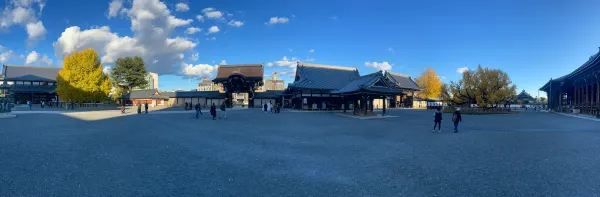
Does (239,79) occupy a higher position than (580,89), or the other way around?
(239,79)

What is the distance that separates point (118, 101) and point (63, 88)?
19.2m

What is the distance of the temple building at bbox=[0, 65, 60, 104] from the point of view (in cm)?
5788

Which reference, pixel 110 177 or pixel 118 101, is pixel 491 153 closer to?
pixel 110 177

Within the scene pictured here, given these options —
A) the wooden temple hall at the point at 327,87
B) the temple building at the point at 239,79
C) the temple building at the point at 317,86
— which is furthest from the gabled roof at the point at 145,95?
the temple building at the point at 317,86

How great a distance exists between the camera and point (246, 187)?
5762 millimetres

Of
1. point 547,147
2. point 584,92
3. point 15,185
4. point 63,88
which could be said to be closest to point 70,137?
point 15,185

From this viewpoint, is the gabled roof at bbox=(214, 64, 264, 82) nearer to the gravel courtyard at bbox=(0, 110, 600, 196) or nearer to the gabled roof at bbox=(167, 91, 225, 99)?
the gabled roof at bbox=(167, 91, 225, 99)

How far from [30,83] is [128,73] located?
17.2m

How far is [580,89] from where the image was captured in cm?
3806

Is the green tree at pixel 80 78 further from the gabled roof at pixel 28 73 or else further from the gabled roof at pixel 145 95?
the gabled roof at pixel 28 73

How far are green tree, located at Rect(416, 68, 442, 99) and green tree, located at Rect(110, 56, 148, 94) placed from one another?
54.8 metres

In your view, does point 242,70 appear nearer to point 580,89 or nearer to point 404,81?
point 404,81

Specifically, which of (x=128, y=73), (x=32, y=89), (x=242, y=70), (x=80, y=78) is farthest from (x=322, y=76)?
(x=32, y=89)

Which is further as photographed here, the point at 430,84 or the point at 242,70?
the point at 430,84
